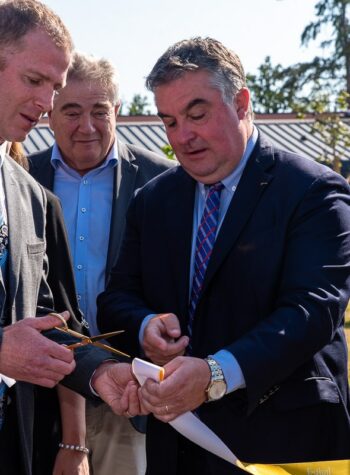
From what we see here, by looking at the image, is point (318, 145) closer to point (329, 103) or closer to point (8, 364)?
point (329, 103)

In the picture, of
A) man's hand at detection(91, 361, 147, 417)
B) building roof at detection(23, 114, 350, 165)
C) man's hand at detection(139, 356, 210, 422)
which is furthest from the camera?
building roof at detection(23, 114, 350, 165)

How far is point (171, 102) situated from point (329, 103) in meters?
21.8

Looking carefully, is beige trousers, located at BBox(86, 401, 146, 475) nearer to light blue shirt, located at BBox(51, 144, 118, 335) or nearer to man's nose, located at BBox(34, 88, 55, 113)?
light blue shirt, located at BBox(51, 144, 118, 335)

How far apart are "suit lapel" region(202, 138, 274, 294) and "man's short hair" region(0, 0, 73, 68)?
91 cm

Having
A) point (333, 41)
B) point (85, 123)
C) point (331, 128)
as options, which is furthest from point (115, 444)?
point (333, 41)

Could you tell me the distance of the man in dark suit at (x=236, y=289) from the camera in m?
3.39

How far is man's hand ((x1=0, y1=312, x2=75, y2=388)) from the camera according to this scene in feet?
11.0

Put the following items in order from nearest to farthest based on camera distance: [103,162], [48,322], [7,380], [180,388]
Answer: [180,388] < [48,322] < [7,380] < [103,162]

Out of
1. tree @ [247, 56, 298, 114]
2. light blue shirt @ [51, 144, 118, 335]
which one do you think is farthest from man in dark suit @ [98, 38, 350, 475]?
tree @ [247, 56, 298, 114]

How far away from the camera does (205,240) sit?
149 inches

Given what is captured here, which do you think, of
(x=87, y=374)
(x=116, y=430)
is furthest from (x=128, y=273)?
(x=116, y=430)

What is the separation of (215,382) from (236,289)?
42 cm

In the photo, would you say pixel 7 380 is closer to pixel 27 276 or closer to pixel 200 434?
pixel 27 276

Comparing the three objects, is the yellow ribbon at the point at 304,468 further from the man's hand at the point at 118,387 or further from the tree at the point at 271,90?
the tree at the point at 271,90
